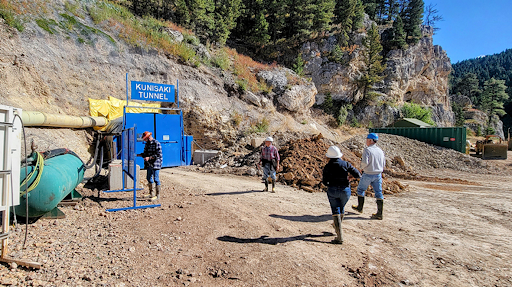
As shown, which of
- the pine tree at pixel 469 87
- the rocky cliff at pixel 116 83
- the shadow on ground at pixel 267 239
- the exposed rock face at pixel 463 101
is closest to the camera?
the shadow on ground at pixel 267 239

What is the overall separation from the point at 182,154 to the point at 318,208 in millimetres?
10428

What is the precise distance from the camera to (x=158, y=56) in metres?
20.1

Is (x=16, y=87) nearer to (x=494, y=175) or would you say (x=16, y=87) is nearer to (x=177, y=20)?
(x=177, y=20)

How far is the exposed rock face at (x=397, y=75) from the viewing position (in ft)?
123

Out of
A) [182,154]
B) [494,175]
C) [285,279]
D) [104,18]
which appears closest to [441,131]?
[494,175]

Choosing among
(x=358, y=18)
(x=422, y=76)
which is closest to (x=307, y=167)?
(x=358, y=18)

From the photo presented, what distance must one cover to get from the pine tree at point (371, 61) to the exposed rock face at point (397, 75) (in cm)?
93

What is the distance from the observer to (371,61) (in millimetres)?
39188

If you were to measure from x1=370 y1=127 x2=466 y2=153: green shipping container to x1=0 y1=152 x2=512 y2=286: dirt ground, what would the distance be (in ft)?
46.3

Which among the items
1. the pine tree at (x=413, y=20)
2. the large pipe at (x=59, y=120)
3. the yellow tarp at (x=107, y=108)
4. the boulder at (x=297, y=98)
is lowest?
the large pipe at (x=59, y=120)

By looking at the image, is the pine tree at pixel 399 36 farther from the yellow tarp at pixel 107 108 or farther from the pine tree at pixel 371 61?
the yellow tarp at pixel 107 108

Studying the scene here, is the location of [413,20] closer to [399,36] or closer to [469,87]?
[399,36]

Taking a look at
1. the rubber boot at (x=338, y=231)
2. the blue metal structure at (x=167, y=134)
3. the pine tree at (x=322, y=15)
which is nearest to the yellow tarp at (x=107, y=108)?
the blue metal structure at (x=167, y=134)

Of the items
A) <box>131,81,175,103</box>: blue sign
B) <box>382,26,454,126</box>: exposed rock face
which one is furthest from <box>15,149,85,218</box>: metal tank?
<box>382,26,454,126</box>: exposed rock face
